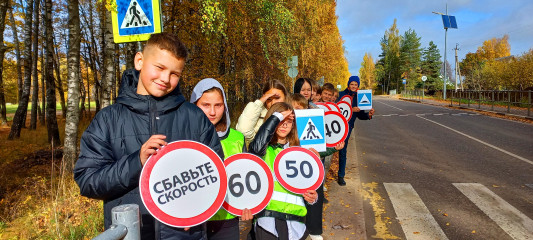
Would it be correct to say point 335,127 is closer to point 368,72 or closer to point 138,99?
point 138,99

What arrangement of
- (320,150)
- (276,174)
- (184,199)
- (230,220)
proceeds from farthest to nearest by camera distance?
(320,150)
(276,174)
(230,220)
(184,199)

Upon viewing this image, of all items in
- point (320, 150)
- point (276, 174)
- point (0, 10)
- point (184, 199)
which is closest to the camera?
point (184, 199)

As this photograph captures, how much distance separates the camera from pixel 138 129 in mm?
1726

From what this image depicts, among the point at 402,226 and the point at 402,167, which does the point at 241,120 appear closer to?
the point at 402,226

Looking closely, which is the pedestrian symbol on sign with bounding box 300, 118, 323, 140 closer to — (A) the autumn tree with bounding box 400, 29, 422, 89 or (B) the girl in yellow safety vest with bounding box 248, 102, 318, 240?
(B) the girl in yellow safety vest with bounding box 248, 102, 318, 240

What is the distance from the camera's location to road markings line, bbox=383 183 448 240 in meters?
3.96

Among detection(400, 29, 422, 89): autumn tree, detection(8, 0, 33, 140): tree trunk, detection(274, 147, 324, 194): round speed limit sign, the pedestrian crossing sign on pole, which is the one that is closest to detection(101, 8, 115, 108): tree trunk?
the pedestrian crossing sign on pole

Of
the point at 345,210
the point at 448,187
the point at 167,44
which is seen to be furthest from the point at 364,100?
the point at 167,44

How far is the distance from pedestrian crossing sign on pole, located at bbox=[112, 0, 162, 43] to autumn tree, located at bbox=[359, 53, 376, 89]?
334 feet

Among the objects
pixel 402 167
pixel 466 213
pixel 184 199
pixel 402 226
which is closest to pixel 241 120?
pixel 184 199

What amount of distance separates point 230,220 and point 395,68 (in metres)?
88.7

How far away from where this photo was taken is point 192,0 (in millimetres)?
8008

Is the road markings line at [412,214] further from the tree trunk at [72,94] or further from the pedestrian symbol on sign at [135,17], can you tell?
the tree trunk at [72,94]

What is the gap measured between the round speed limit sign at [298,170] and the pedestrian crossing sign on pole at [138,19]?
81.4 inches
